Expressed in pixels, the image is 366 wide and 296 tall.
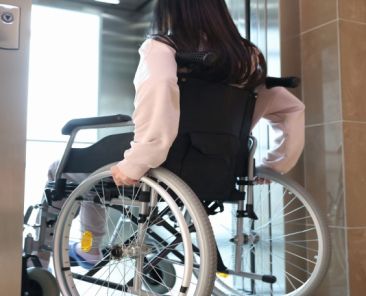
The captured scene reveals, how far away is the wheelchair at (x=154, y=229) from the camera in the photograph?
0.78m

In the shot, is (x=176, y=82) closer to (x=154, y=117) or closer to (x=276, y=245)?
(x=154, y=117)

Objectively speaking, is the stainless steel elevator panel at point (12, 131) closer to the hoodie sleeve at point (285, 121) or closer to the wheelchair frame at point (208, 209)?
the wheelchair frame at point (208, 209)

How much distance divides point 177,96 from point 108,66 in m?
1.46

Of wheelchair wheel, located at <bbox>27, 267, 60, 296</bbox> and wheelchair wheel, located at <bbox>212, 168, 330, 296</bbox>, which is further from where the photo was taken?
wheelchair wheel, located at <bbox>212, 168, 330, 296</bbox>

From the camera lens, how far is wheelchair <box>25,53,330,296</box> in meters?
0.78

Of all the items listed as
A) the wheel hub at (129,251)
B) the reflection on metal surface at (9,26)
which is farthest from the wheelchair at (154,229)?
the reflection on metal surface at (9,26)

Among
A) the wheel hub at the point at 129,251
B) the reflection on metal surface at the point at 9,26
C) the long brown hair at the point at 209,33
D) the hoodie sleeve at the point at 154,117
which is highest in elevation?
the long brown hair at the point at 209,33

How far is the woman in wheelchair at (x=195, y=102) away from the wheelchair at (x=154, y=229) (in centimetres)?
5

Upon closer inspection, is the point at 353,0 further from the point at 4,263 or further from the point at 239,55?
the point at 4,263

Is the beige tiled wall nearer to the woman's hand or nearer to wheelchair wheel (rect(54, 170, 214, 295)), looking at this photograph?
wheelchair wheel (rect(54, 170, 214, 295))

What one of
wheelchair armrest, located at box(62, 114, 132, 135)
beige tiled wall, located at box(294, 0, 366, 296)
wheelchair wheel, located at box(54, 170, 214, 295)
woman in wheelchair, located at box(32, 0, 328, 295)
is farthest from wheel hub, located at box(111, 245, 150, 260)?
beige tiled wall, located at box(294, 0, 366, 296)

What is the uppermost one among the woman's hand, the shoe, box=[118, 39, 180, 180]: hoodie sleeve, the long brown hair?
the long brown hair

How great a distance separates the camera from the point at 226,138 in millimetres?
932

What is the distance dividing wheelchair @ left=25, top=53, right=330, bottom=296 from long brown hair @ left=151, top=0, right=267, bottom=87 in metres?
0.19
